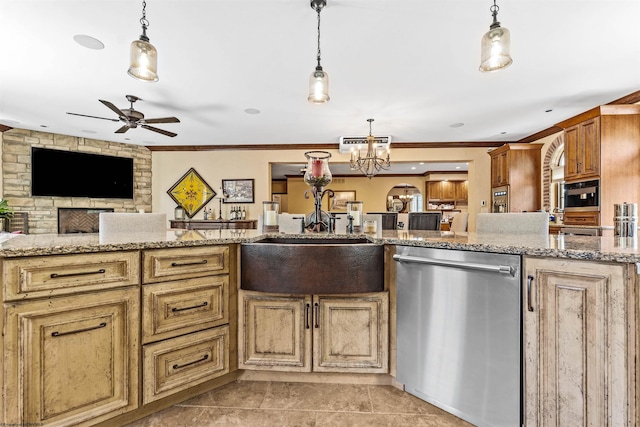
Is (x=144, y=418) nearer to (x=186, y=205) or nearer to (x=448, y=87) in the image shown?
(x=448, y=87)

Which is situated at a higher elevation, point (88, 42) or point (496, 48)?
point (88, 42)

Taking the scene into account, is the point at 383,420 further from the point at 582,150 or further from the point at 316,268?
the point at 582,150

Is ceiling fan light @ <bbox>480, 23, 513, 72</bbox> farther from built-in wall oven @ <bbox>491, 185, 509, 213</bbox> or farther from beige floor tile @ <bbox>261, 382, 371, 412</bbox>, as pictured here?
built-in wall oven @ <bbox>491, 185, 509, 213</bbox>

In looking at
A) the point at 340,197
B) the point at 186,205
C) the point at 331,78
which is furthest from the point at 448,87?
the point at 340,197

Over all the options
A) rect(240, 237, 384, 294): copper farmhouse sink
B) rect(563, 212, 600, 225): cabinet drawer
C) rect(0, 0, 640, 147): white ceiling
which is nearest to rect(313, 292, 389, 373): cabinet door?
rect(240, 237, 384, 294): copper farmhouse sink

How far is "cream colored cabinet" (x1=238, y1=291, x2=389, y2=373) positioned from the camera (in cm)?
168

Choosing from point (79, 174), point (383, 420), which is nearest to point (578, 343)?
point (383, 420)

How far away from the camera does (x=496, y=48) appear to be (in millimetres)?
1474

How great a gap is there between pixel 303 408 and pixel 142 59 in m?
2.03

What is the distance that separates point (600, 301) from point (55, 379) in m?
2.06

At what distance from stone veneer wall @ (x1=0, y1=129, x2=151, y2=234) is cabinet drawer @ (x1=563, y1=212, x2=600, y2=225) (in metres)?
7.78

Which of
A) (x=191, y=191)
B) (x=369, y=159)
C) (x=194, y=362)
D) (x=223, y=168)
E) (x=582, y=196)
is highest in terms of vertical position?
(x=223, y=168)

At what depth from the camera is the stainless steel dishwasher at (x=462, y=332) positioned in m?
1.27

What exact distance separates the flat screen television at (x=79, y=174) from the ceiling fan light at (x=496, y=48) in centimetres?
679
